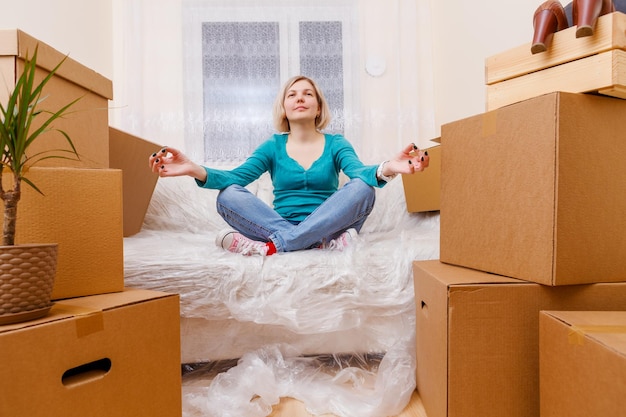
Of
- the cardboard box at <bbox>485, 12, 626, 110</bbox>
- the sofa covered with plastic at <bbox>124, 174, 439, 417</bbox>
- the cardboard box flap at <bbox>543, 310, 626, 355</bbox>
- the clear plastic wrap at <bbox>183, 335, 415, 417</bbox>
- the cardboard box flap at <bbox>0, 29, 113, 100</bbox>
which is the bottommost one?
the clear plastic wrap at <bbox>183, 335, 415, 417</bbox>

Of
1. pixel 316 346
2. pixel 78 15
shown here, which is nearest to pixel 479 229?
pixel 316 346

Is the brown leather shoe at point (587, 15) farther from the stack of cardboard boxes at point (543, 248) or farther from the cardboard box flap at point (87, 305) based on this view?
the cardboard box flap at point (87, 305)

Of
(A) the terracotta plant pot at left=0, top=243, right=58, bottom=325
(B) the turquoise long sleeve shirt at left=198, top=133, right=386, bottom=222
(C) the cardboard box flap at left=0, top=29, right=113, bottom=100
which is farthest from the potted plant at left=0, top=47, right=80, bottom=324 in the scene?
(B) the turquoise long sleeve shirt at left=198, top=133, right=386, bottom=222

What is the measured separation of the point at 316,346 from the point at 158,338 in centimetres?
43

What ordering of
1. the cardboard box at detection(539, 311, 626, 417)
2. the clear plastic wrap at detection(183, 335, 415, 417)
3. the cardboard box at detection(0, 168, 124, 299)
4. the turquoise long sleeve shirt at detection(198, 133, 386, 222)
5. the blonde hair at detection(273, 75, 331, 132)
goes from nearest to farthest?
the cardboard box at detection(539, 311, 626, 417) < the cardboard box at detection(0, 168, 124, 299) < the clear plastic wrap at detection(183, 335, 415, 417) < the turquoise long sleeve shirt at detection(198, 133, 386, 222) < the blonde hair at detection(273, 75, 331, 132)

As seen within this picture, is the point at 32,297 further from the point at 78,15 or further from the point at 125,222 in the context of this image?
the point at 78,15

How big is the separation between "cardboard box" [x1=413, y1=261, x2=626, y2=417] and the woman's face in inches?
34.7

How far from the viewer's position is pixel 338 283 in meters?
0.96

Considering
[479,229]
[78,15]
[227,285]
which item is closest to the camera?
[479,229]

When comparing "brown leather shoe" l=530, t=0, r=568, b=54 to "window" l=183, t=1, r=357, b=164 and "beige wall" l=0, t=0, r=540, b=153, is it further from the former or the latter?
"window" l=183, t=1, r=357, b=164

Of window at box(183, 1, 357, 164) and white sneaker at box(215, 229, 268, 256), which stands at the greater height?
window at box(183, 1, 357, 164)

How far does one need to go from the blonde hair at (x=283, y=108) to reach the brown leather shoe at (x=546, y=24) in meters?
0.82

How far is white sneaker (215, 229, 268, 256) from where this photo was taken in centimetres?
107

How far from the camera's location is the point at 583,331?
0.54m
